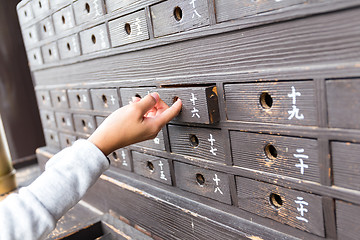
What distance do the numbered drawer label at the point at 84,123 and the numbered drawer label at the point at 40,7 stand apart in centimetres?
39

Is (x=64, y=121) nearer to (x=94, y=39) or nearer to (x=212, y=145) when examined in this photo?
(x=94, y=39)

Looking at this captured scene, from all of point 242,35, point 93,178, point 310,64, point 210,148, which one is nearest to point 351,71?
point 310,64

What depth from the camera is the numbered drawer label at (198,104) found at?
616 millimetres

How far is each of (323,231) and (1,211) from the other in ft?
1.67

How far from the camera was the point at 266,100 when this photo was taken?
569 mm

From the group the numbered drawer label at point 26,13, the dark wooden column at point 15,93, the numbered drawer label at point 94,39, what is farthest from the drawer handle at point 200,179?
the dark wooden column at point 15,93

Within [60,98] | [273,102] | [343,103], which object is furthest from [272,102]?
[60,98]

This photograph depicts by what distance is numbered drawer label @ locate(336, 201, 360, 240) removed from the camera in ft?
1.56

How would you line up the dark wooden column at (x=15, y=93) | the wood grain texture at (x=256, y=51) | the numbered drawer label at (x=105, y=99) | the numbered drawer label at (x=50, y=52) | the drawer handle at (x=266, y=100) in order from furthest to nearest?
1. the dark wooden column at (x=15, y=93)
2. the numbered drawer label at (x=50, y=52)
3. the numbered drawer label at (x=105, y=99)
4. the drawer handle at (x=266, y=100)
5. the wood grain texture at (x=256, y=51)

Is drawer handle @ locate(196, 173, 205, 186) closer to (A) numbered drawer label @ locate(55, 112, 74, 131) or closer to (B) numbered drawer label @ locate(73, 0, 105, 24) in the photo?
(B) numbered drawer label @ locate(73, 0, 105, 24)

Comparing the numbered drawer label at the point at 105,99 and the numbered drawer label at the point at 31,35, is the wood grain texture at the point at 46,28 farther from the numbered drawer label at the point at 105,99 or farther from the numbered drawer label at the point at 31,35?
the numbered drawer label at the point at 105,99

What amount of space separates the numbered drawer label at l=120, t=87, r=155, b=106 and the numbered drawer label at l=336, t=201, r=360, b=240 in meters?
0.47

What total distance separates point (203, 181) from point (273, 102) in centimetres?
28

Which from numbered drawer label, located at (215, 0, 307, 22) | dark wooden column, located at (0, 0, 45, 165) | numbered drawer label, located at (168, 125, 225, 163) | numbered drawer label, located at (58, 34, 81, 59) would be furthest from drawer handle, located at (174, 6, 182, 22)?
dark wooden column, located at (0, 0, 45, 165)
